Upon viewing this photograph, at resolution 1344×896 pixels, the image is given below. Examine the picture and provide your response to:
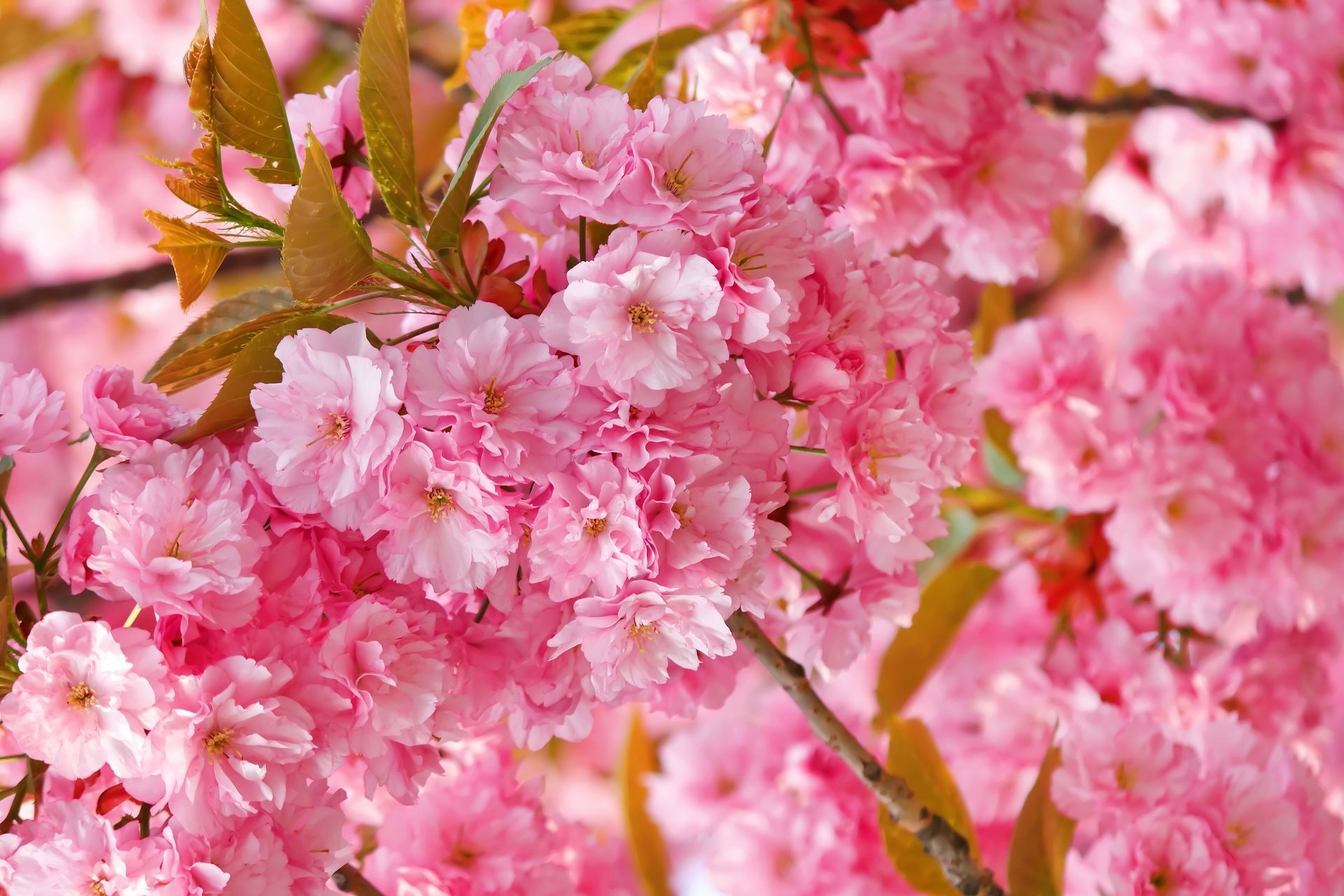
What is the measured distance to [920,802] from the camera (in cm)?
64

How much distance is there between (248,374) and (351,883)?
26 centimetres

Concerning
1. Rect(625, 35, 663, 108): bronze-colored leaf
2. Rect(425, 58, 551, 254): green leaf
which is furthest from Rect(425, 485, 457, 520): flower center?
Rect(625, 35, 663, 108): bronze-colored leaf

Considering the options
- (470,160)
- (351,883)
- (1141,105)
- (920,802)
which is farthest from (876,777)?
(1141,105)

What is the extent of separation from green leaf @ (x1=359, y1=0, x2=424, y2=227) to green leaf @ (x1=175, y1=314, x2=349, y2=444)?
0.20 ft

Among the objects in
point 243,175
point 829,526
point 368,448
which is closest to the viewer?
point 368,448

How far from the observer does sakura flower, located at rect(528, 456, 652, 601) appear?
43 centimetres

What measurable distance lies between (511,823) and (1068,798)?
313mm

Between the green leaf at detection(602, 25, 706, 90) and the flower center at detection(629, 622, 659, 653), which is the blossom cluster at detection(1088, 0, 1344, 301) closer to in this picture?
the green leaf at detection(602, 25, 706, 90)

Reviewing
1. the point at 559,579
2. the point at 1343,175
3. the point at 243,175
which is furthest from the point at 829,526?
the point at 243,175

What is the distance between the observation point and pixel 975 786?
36.1 inches

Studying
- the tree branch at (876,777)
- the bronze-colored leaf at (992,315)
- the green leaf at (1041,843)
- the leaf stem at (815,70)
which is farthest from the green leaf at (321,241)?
the bronze-colored leaf at (992,315)

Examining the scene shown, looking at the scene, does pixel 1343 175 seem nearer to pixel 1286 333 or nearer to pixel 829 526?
pixel 1286 333

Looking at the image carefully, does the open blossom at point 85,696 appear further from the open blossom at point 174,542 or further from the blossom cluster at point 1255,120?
the blossom cluster at point 1255,120

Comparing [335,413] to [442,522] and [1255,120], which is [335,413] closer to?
[442,522]
